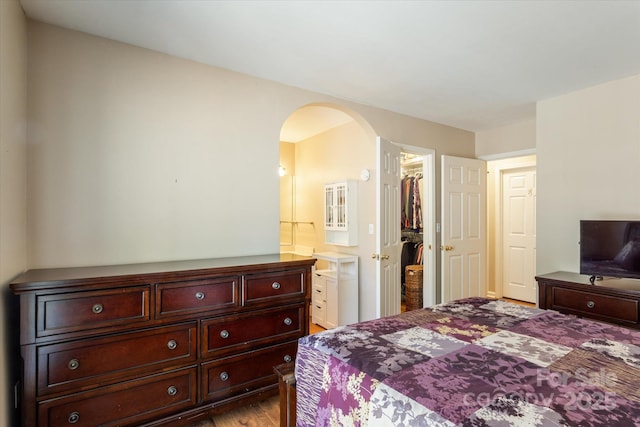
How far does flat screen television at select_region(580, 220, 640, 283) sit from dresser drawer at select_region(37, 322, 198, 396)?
3043mm

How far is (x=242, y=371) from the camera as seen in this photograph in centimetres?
211

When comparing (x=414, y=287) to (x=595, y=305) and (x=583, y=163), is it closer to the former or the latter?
(x=595, y=305)

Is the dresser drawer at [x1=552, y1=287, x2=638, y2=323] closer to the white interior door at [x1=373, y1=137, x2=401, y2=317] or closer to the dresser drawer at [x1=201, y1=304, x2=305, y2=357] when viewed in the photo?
the white interior door at [x1=373, y1=137, x2=401, y2=317]

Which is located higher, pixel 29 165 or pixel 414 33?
pixel 414 33

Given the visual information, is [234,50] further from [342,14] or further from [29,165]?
[29,165]

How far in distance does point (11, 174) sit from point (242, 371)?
5.52ft

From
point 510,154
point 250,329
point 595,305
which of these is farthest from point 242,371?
point 510,154

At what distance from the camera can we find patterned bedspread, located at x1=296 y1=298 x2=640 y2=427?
0.85m

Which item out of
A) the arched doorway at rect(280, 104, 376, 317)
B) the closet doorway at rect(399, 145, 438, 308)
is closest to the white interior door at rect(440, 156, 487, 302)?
the closet doorway at rect(399, 145, 438, 308)

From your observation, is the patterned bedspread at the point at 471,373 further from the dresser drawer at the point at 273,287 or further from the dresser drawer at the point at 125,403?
the dresser drawer at the point at 125,403

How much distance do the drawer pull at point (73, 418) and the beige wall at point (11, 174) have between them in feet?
0.85

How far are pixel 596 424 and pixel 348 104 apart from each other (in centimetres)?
289

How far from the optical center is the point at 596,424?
0.78m

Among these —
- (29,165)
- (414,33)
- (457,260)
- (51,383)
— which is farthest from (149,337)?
(457,260)
